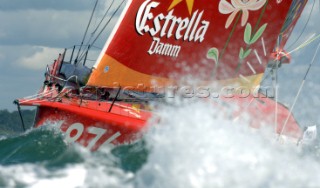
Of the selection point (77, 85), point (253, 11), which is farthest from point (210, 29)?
point (77, 85)

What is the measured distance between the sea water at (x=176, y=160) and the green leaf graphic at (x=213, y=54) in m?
1.67

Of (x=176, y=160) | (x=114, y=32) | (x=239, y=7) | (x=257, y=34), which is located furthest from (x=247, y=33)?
(x=176, y=160)

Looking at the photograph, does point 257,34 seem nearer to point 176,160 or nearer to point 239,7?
point 239,7

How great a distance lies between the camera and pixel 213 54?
18.8 metres

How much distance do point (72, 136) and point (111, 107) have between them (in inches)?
30.8

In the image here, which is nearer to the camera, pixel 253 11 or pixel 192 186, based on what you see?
pixel 192 186

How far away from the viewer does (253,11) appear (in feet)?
62.8

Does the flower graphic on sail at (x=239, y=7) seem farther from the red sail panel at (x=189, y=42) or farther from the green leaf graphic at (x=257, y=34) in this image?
the green leaf graphic at (x=257, y=34)

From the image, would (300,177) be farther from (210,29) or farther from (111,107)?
(210,29)

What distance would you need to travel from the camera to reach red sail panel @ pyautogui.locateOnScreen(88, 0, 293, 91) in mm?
16797

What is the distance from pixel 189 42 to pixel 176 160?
180 inches

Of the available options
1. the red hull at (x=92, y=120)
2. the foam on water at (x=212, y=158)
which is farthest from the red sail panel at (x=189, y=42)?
the foam on water at (x=212, y=158)

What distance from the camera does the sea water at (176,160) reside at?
528 inches

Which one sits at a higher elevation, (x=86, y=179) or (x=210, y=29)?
(x=210, y=29)
